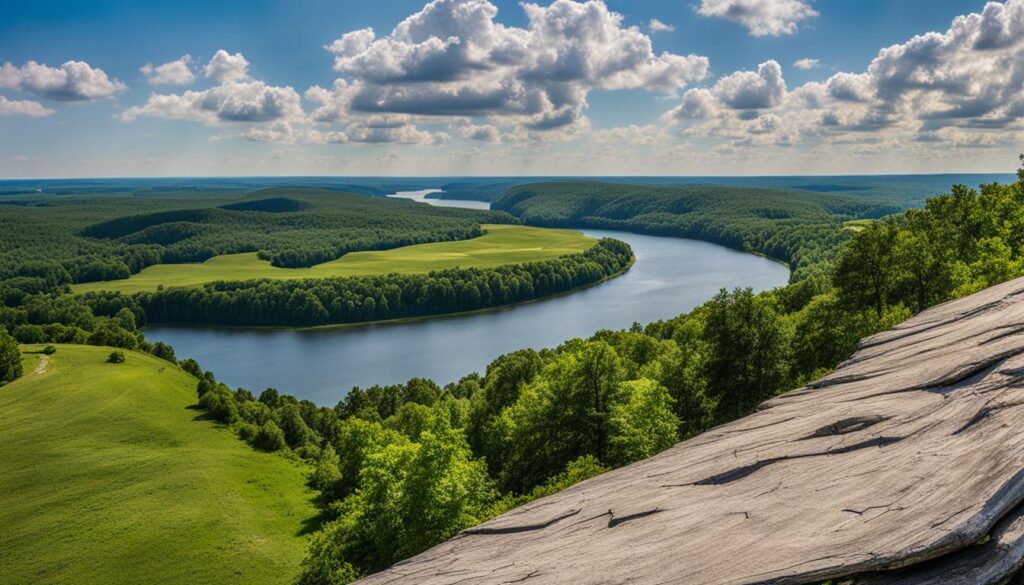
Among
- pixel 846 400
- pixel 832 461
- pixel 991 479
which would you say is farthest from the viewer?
pixel 846 400

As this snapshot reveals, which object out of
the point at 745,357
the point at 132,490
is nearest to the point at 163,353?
the point at 132,490

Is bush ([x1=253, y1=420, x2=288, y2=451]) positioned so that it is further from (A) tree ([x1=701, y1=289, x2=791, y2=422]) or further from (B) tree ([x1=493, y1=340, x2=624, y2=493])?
(A) tree ([x1=701, y1=289, x2=791, y2=422])

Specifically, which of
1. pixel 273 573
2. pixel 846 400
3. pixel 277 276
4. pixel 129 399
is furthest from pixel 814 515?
pixel 277 276

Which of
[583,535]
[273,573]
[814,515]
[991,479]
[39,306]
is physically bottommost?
[273,573]

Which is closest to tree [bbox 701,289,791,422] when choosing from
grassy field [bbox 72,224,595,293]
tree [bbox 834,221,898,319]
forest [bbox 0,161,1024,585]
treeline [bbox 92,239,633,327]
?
forest [bbox 0,161,1024,585]

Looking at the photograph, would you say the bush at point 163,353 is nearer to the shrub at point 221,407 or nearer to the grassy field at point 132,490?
the grassy field at point 132,490

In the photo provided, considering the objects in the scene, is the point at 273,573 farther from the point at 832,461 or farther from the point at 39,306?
the point at 39,306
